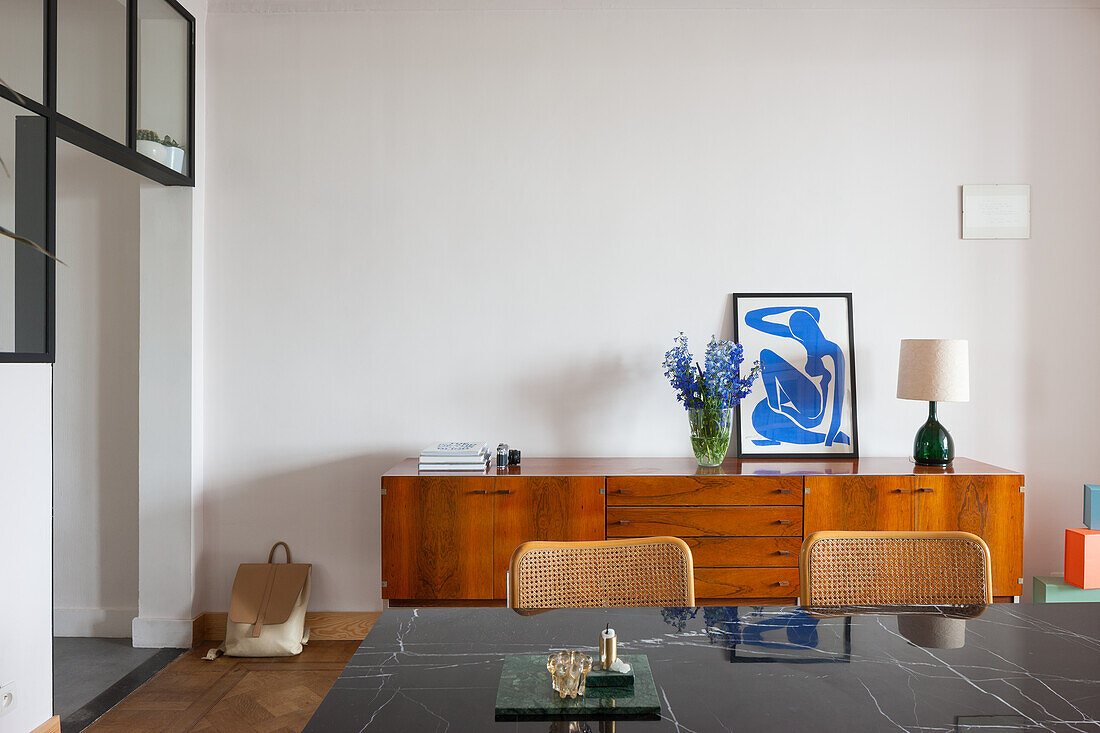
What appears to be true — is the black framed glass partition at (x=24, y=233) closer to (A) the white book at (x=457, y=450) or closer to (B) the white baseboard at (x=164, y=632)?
(A) the white book at (x=457, y=450)

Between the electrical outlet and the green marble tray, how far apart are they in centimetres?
197

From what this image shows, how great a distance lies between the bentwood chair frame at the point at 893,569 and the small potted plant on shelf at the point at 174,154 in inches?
118

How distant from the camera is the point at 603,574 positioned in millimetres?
1732

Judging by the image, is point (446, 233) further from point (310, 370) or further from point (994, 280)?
point (994, 280)

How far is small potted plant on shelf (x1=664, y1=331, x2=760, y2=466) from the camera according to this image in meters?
3.15

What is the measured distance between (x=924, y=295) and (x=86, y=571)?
169 inches

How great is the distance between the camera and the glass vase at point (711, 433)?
3180 mm

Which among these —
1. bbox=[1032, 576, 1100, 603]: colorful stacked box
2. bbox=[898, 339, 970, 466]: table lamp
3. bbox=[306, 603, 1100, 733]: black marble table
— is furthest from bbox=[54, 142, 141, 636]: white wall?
bbox=[1032, 576, 1100, 603]: colorful stacked box

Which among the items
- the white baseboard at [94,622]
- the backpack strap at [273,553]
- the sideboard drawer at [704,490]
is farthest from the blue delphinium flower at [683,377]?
the white baseboard at [94,622]

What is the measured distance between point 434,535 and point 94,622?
1.90 meters

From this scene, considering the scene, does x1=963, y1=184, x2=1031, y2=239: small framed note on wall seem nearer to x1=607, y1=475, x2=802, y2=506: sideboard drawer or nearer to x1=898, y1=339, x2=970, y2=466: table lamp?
x1=898, y1=339, x2=970, y2=466: table lamp

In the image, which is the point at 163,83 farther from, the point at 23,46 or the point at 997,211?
the point at 997,211

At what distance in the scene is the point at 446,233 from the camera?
3.50 metres

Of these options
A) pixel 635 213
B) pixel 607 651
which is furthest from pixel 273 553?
pixel 607 651
